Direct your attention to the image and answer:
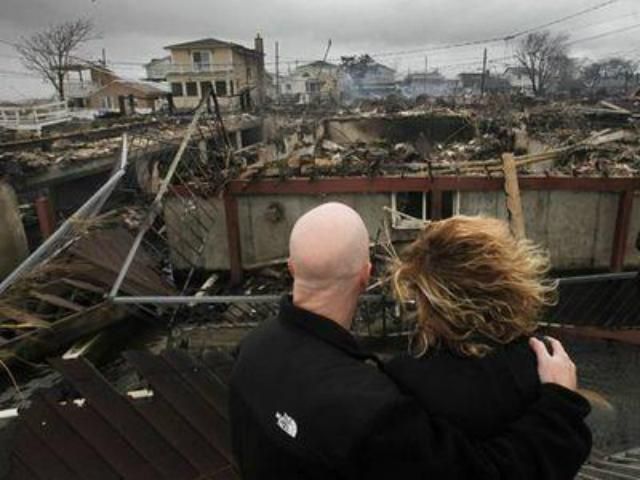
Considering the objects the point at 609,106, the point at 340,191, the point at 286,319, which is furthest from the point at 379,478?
the point at 609,106

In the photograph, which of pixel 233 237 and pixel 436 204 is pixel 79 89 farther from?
pixel 436 204

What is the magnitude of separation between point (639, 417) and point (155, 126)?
80.8ft

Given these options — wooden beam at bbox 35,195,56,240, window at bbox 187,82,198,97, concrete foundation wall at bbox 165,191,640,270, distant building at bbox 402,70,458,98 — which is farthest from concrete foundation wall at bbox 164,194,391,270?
distant building at bbox 402,70,458,98

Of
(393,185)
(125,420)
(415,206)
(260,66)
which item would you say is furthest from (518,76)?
(125,420)

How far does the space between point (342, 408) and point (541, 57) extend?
3248 inches

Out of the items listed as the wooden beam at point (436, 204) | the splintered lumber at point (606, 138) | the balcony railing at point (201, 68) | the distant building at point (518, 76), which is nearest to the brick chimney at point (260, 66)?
the balcony railing at point (201, 68)

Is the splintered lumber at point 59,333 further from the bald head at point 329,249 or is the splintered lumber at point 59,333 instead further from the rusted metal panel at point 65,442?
the bald head at point 329,249

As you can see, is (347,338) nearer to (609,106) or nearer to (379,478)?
(379,478)

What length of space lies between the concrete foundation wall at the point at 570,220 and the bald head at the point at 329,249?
1217 centimetres

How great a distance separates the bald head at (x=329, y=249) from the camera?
1625 mm

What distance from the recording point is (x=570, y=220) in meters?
13.4

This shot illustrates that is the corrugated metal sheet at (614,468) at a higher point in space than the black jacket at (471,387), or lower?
lower

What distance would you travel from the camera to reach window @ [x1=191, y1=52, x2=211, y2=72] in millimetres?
53688

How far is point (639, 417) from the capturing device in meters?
7.72
